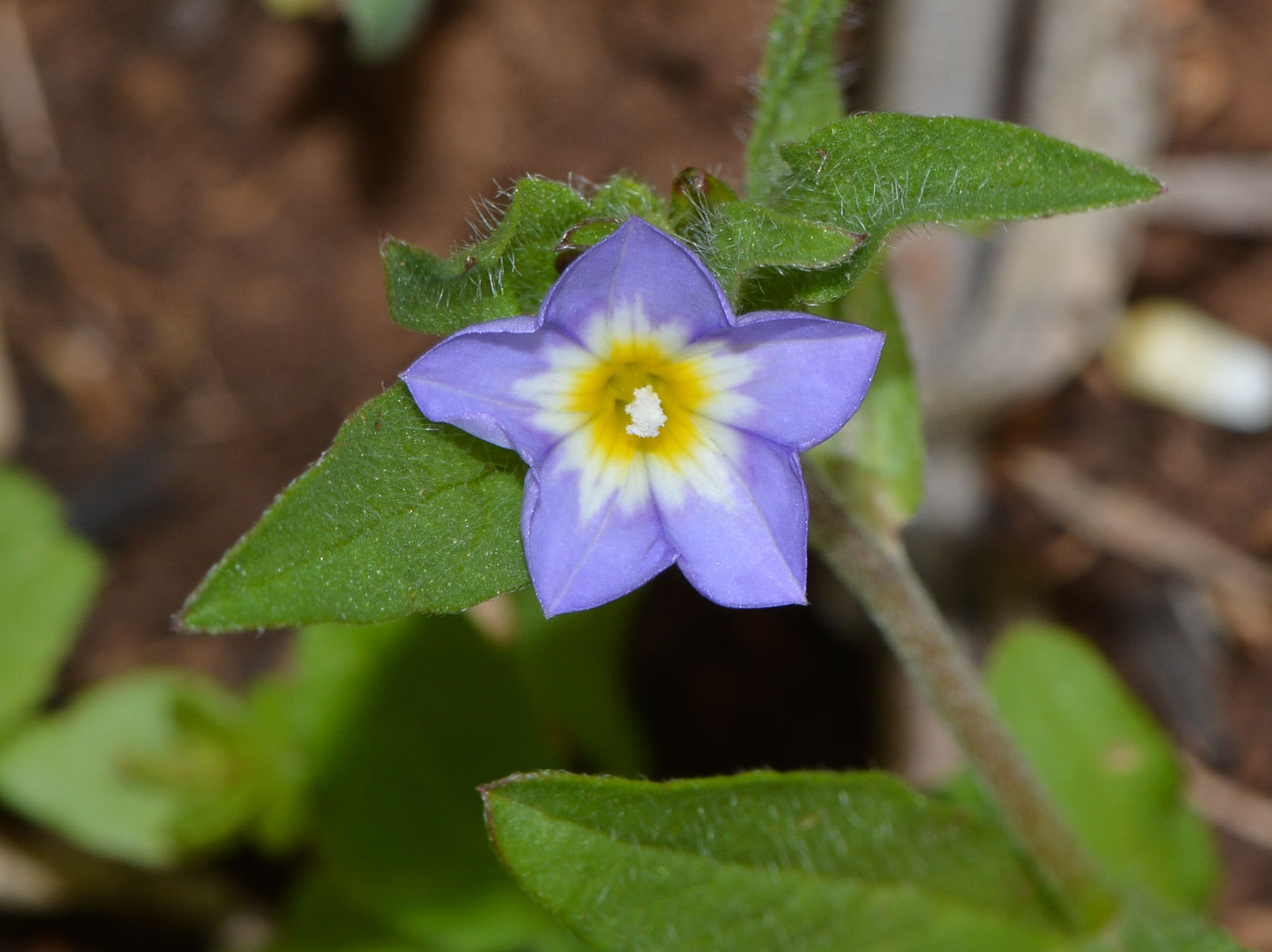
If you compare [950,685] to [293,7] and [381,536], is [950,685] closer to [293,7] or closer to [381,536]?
[381,536]

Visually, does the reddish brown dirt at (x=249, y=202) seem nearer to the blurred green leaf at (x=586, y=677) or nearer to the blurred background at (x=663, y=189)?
the blurred background at (x=663, y=189)

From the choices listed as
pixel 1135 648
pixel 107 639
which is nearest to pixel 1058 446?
pixel 1135 648

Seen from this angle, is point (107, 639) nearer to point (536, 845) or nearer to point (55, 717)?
point (55, 717)

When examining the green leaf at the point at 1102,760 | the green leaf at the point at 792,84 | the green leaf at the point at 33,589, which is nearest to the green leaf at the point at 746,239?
the green leaf at the point at 792,84

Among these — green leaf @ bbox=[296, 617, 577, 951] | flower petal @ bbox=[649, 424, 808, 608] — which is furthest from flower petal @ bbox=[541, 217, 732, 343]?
green leaf @ bbox=[296, 617, 577, 951]

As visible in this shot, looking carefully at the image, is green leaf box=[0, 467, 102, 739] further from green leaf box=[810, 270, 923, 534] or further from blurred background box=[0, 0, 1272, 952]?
green leaf box=[810, 270, 923, 534]

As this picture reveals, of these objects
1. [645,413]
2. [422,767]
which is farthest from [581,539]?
[422,767]
